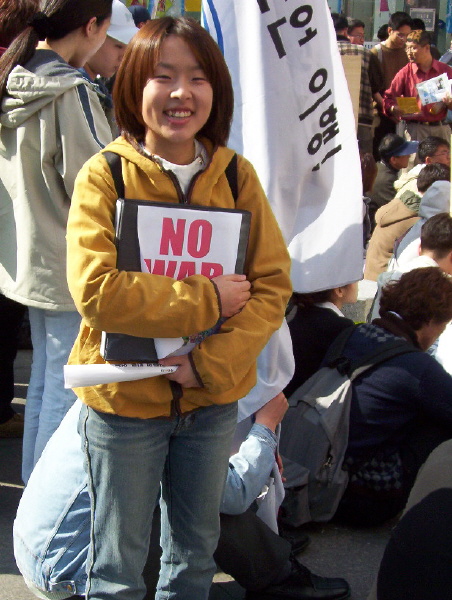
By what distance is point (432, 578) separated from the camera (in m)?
1.50

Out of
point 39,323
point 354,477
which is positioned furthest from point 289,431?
point 39,323

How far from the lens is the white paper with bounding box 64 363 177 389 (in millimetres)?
2006

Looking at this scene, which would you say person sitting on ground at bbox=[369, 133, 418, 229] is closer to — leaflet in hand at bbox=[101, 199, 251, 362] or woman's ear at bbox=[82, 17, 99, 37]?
woman's ear at bbox=[82, 17, 99, 37]

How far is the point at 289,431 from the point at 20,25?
186 centimetres

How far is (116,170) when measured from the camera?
208cm

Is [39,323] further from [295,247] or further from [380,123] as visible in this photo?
[380,123]

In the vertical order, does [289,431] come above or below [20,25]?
below

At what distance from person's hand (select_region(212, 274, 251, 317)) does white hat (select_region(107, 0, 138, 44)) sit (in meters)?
1.90

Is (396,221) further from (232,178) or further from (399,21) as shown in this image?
(399,21)

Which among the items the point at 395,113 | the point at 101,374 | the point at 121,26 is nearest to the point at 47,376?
the point at 101,374

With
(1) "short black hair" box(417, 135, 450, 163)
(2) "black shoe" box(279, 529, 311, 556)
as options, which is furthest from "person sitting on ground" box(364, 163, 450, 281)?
(2) "black shoe" box(279, 529, 311, 556)

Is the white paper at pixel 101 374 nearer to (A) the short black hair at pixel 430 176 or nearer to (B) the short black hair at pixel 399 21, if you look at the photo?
(A) the short black hair at pixel 430 176

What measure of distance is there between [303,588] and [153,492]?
2.94 feet

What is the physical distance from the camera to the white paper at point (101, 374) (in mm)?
2006
